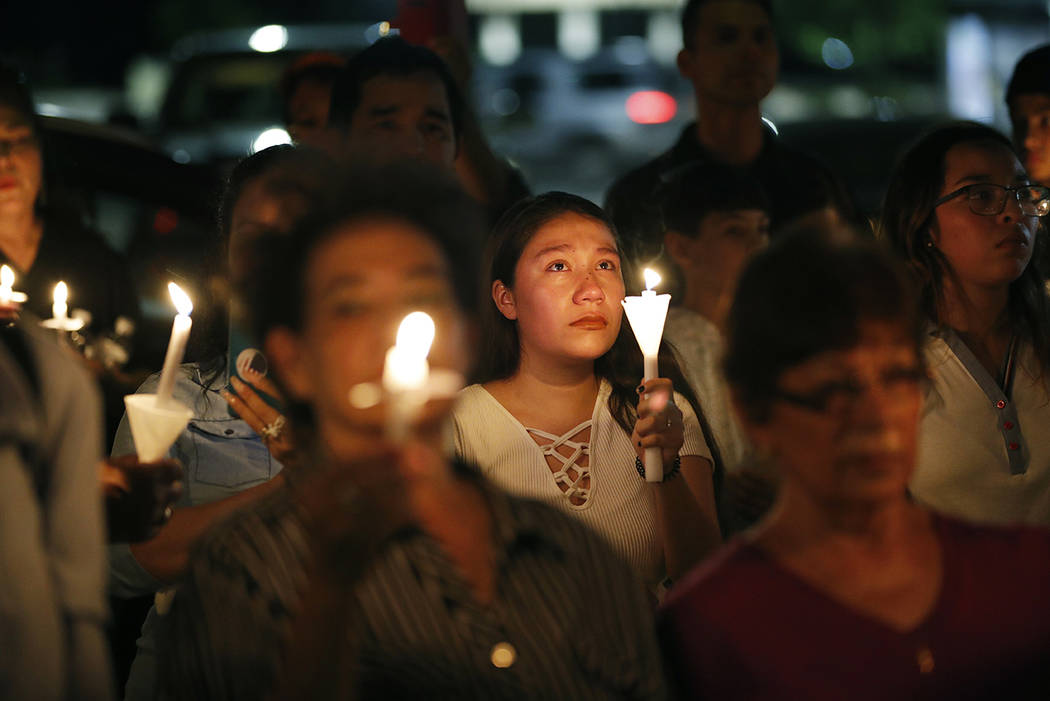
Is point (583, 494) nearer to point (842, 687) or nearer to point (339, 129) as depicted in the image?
point (842, 687)

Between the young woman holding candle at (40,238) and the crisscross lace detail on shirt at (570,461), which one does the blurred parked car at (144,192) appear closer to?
the young woman holding candle at (40,238)

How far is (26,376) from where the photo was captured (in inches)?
76.2

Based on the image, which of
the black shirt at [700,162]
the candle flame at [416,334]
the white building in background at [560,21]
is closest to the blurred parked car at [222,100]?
the black shirt at [700,162]

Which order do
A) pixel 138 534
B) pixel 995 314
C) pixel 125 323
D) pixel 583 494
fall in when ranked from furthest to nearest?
pixel 125 323 → pixel 995 314 → pixel 583 494 → pixel 138 534

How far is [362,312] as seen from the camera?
76.8 inches

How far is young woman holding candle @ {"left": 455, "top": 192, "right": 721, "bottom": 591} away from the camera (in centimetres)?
332

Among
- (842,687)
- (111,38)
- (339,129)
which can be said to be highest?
(111,38)

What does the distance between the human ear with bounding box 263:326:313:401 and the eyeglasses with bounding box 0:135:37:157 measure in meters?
2.96

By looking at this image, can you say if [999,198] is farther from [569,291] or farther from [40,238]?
[40,238]

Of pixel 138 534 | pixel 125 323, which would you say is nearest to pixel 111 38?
pixel 125 323

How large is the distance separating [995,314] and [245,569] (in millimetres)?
2393

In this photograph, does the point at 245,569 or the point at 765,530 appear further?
the point at 765,530

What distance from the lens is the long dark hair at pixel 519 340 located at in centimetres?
368

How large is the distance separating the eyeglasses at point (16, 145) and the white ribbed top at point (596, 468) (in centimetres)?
205
